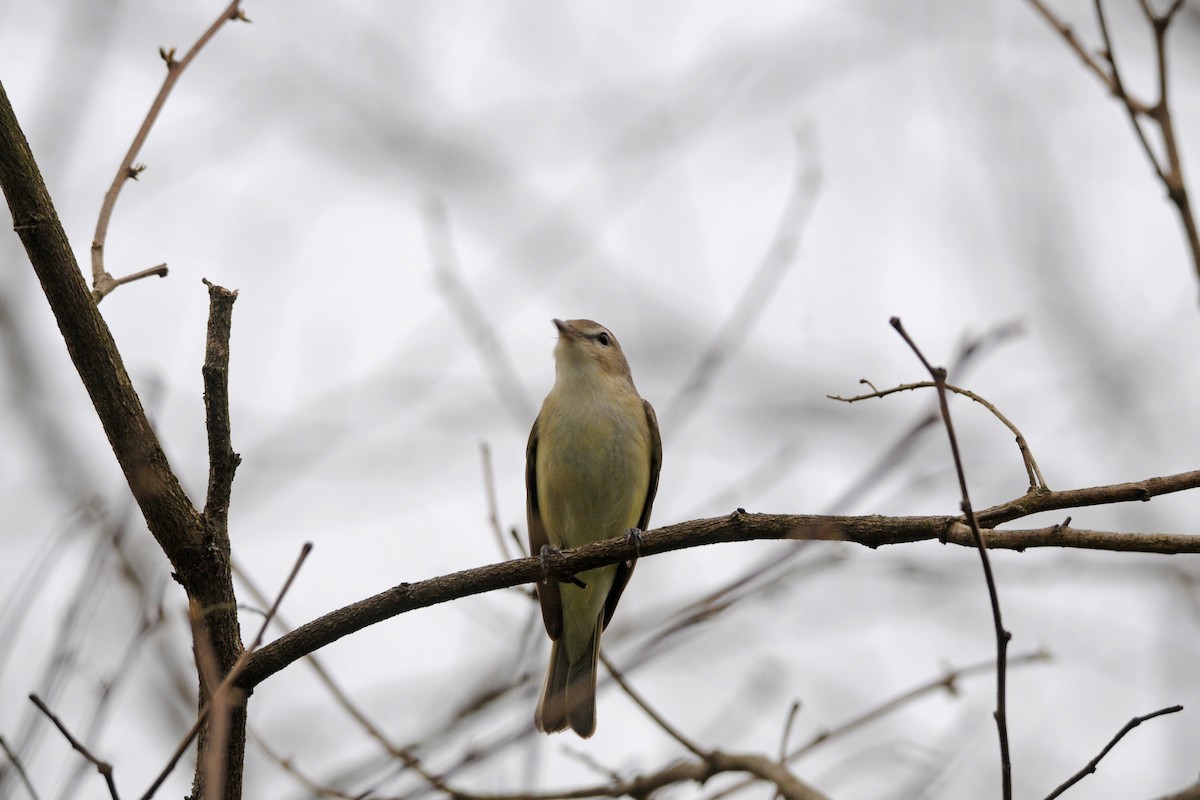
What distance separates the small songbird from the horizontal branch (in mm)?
2884

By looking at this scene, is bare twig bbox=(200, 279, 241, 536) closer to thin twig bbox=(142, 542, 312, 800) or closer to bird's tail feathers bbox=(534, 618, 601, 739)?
thin twig bbox=(142, 542, 312, 800)

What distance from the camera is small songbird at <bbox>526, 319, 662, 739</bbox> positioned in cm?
720

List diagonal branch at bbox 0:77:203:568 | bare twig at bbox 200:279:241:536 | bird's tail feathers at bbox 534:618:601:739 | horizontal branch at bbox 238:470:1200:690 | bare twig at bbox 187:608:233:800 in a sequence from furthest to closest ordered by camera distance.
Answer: bird's tail feathers at bbox 534:618:601:739 → bare twig at bbox 200:279:241:536 → diagonal branch at bbox 0:77:203:568 → horizontal branch at bbox 238:470:1200:690 → bare twig at bbox 187:608:233:800

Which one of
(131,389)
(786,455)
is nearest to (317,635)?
(131,389)

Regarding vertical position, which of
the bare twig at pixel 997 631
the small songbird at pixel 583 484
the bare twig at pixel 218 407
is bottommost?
the bare twig at pixel 997 631

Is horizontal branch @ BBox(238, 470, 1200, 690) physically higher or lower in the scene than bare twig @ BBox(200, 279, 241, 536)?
lower

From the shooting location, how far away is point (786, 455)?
5.11 metres

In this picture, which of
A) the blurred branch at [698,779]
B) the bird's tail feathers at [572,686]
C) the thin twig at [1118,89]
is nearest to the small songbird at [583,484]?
the bird's tail feathers at [572,686]

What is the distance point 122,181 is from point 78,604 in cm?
142

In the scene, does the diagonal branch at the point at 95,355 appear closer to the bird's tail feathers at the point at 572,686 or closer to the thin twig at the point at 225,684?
the thin twig at the point at 225,684

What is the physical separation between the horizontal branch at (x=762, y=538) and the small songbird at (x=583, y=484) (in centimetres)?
288

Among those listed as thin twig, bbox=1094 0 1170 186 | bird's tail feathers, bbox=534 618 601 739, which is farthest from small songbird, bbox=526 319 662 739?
thin twig, bbox=1094 0 1170 186

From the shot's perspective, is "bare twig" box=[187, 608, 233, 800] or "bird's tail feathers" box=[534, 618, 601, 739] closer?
"bare twig" box=[187, 608, 233, 800]

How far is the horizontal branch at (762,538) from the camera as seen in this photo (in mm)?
3076
